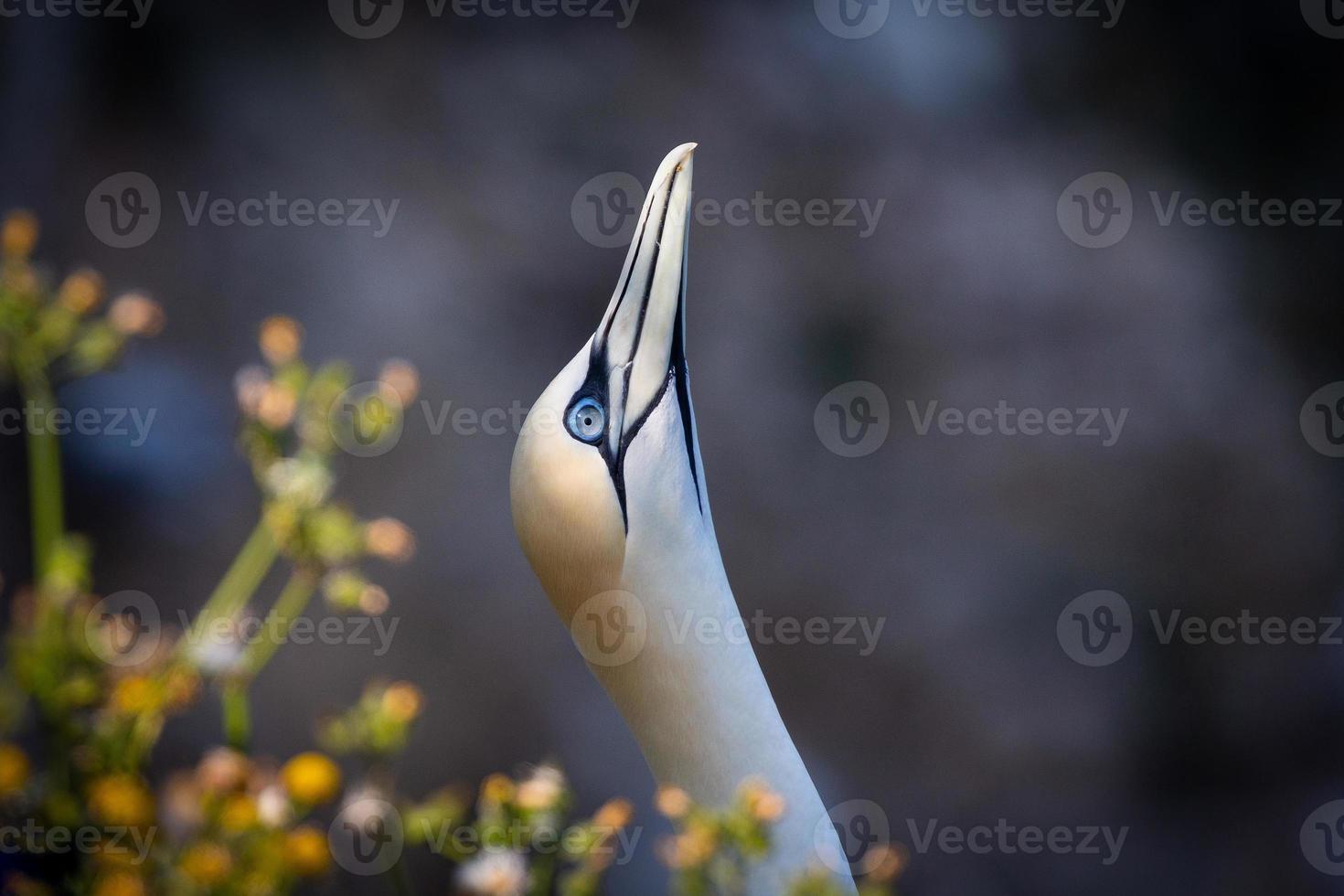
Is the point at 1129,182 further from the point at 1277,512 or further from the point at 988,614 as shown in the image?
the point at 988,614

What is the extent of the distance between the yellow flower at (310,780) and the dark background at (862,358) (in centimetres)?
335

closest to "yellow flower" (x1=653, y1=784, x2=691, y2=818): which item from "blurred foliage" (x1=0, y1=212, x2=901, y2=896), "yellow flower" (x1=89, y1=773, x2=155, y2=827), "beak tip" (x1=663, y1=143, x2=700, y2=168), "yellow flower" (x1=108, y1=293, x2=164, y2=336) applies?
"blurred foliage" (x1=0, y1=212, x2=901, y2=896)

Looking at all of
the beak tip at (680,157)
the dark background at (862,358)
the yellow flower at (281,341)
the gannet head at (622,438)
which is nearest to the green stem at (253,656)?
the yellow flower at (281,341)

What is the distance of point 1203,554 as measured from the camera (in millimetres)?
4086

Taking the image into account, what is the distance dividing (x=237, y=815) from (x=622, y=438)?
1.12 metres

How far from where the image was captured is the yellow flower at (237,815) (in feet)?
1.73

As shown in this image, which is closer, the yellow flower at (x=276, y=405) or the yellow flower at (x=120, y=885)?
the yellow flower at (x=120, y=885)

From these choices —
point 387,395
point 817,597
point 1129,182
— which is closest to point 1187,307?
point 1129,182

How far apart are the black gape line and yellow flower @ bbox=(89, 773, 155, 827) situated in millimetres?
1079

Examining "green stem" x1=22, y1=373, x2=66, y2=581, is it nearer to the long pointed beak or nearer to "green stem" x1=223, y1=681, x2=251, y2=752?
"green stem" x1=223, y1=681, x2=251, y2=752

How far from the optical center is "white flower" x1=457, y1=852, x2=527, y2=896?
1.82 feet

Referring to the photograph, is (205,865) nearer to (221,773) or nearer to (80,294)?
(221,773)

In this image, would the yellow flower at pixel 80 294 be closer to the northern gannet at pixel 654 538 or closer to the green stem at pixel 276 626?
the green stem at pixel 276 626

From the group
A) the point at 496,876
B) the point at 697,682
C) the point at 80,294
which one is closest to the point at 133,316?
the point at 80,294
